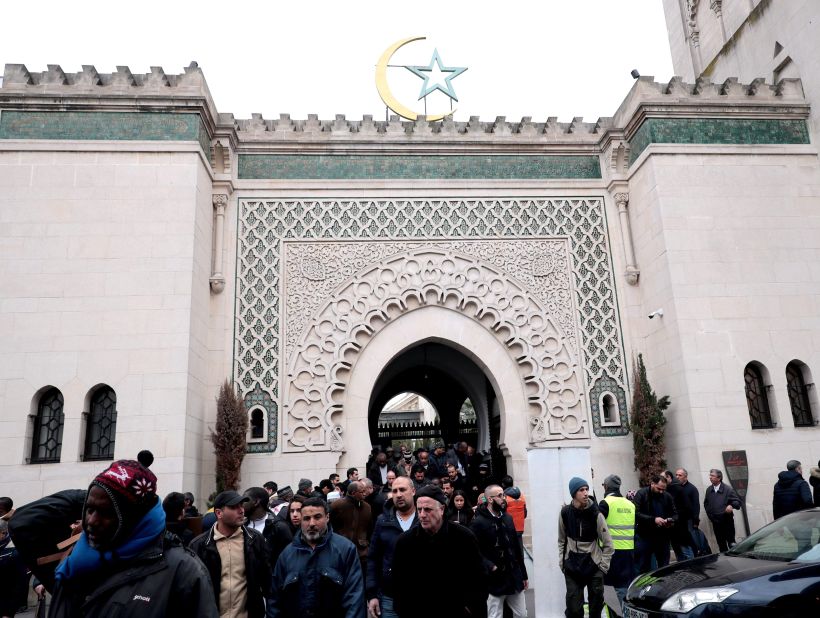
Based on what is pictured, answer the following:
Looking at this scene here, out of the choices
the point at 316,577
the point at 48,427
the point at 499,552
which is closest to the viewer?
the point at 316,577

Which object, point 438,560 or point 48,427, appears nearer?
point 438,560

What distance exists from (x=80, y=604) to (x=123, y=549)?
0.23 metres

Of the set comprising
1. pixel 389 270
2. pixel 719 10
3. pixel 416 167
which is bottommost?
pixel 389 270

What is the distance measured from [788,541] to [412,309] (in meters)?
6.55

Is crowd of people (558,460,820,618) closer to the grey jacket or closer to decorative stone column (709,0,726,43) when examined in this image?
the grey jacket

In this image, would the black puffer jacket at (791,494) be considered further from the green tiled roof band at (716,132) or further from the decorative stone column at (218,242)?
the decorative stone column at (218,242)

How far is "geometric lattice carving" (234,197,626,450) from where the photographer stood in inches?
392

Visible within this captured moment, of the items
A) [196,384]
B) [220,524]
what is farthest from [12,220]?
[220,524]

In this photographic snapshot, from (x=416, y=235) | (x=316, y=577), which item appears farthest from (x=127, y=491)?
(x=416, y=235)

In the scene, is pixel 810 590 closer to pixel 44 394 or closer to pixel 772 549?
pixel 772 549

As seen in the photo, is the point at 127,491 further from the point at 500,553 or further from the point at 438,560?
the point at 500,553

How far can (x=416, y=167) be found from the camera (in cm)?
1089

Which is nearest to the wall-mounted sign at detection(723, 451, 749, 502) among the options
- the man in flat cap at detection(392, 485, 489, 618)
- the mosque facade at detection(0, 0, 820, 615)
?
the mosque facade at detection(0, 0, 820, 615)

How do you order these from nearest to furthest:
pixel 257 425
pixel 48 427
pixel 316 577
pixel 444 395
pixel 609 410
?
pixel 316 577 → pixel 48 427 → pixel 257 425 → pixel 609 410 → pixel 444 395
